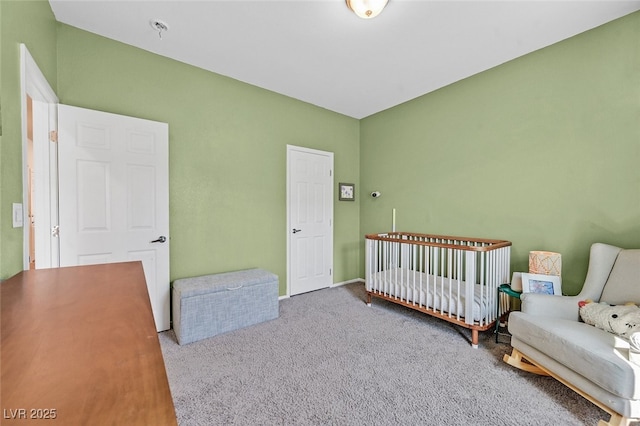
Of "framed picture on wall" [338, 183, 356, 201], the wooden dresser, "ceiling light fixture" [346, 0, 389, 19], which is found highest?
"ceiling light fixture" [346, 0, 389, 19]

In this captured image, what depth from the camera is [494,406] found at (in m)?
1.59

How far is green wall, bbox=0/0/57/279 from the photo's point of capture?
3.94 ft

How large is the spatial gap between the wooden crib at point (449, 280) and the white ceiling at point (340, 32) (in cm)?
181

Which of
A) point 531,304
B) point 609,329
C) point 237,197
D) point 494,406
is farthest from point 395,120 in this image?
point 494,406

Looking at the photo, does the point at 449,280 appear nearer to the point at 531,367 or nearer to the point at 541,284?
the point at 541,284

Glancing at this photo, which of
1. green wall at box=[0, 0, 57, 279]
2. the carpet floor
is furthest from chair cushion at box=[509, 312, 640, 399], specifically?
green wall at box=[0, 0, 57, 279]

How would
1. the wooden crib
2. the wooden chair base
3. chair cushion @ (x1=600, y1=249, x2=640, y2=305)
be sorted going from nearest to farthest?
the wooden chair base, chair cushion @ (x1=600, y1=249, x2=640, y2=305), the wooden crib

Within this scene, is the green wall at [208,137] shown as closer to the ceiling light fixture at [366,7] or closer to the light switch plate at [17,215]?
the light switch plate at [17,215]

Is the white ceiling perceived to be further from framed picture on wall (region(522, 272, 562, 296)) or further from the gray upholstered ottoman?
the gray upholstered ottoman

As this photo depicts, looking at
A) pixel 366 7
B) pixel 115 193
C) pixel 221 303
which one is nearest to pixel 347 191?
pixel 221 303

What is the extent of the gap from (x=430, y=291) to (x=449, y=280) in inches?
8.6

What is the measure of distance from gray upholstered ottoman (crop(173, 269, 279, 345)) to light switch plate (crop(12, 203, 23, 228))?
1199mm

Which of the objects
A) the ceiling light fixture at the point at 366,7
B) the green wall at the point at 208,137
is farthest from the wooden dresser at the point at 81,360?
the ceiling light fixture at the point at 366,7

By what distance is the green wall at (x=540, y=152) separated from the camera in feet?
6.79
